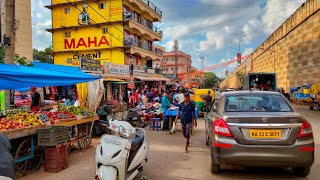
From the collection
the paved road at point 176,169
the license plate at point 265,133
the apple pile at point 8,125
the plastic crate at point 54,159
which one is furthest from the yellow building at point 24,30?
the license plate at point 265,133

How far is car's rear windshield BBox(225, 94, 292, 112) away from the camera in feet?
18.6

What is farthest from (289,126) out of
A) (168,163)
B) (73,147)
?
(73,147)

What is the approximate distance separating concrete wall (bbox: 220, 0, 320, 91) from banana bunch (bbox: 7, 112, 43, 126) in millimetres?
24842

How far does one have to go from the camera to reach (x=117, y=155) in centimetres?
463

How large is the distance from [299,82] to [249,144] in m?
28.8

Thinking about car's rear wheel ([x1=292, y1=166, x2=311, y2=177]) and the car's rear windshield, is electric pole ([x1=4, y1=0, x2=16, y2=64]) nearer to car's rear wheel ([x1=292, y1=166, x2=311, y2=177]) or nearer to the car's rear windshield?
the car's rear windshield

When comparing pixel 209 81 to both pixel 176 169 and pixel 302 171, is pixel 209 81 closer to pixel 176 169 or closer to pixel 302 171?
pixel 176 169

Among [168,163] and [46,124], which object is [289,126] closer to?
[168,163]

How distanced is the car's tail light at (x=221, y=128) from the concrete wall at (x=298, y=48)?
2376 cm

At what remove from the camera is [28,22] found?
22625 millimetres

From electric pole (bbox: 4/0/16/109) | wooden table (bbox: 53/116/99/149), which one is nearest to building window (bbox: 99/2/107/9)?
electric pole (bbox: 4/0/16/109)

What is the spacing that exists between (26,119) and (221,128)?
4.63 m

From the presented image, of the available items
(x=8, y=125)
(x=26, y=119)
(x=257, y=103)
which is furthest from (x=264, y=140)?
(x=26, y=119)

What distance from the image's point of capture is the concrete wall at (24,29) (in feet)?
71.2
